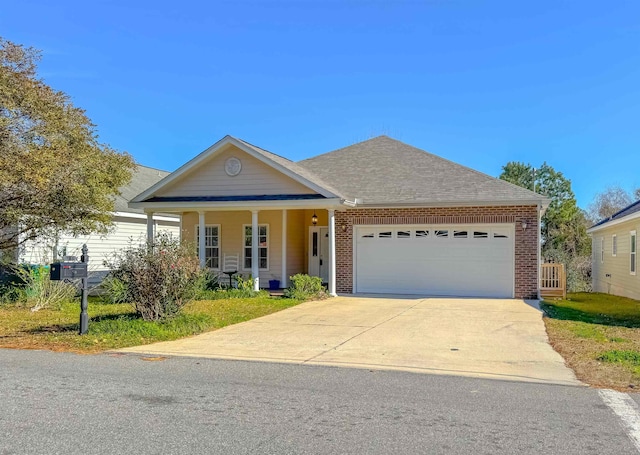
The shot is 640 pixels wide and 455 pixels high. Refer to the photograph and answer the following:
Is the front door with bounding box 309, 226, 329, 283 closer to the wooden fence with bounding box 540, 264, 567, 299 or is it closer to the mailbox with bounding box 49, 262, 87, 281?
the wooden fence with bounding box 540, 264, 567, 299

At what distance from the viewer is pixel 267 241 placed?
1986cm

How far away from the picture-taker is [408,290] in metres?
17.5

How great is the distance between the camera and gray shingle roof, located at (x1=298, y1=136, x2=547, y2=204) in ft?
55.3

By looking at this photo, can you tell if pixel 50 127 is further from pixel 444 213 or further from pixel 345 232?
pixel 444 213

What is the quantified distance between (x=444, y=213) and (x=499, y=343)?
304 inches

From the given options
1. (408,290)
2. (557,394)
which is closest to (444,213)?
(408,290)

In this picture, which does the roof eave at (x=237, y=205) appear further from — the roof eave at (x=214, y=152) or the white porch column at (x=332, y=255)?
the white porch column at (x=332, y=255)

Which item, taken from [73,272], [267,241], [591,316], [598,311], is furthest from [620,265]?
[73,272]

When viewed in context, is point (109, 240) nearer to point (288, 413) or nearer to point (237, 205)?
point (237, 205)

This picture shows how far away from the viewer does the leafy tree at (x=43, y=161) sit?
12469 mm

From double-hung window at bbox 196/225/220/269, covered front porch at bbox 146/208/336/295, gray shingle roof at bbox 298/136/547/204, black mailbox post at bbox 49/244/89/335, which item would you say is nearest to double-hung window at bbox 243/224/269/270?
covered front porch at bbox 146/208/336/295

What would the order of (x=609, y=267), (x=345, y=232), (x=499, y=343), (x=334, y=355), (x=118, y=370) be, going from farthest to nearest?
(x=609, y=267) → (x=345, y=232) → (x=499, y=343) → (x=334, y=355) → (x=118, y=370)

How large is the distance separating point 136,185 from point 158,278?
15.2 meters

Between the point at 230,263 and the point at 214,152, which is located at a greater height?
the point at 214,152
